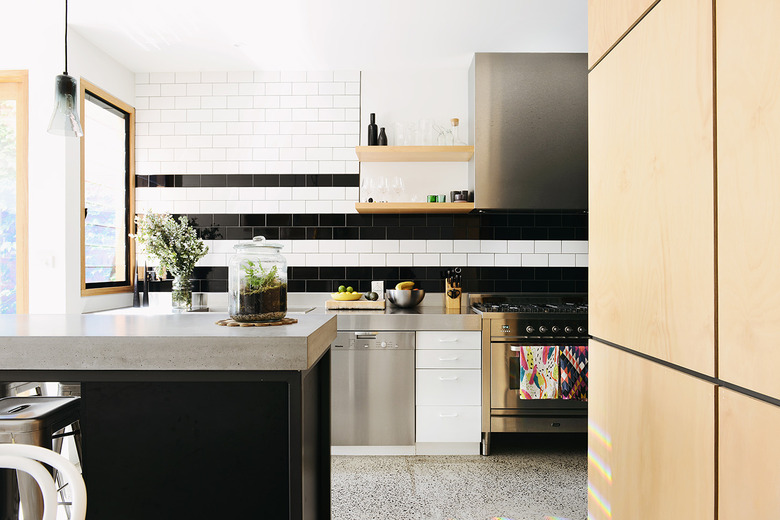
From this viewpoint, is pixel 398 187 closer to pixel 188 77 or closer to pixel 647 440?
pixel 188 77

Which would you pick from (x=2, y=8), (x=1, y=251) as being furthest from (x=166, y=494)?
(x=2, y=8)

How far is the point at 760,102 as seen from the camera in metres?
0.89

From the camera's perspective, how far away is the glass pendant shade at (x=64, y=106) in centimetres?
207

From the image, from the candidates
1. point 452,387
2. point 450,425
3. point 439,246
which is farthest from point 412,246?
point 450,425

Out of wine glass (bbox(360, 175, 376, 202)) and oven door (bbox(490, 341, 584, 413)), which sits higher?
wine glass (bbox(360, 175, 376, 202))

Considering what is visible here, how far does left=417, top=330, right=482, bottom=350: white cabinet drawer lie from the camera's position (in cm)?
334

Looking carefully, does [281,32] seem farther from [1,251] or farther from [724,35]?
[724,35]

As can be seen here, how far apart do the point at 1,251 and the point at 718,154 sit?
373 centimetres

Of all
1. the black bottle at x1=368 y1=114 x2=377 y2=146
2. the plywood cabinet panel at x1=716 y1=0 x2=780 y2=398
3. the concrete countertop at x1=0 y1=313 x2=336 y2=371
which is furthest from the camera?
the black bottle at x1=368 y1=114 x2=377 y2=146

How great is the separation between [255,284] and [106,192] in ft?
9.28

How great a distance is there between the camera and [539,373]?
3.28 m

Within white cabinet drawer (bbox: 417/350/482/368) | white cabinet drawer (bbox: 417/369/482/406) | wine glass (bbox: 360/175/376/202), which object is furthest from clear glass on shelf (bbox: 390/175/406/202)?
white cabinet drawer (bbox: 417/369/482/406)

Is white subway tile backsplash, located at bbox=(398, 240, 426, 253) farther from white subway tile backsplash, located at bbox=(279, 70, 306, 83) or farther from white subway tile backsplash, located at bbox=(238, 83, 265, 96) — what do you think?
white subway tile backsplash, located at bbox=(238, 83, 265, 96)

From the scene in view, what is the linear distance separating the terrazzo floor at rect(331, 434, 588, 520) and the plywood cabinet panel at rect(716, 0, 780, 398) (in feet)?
6.30
